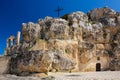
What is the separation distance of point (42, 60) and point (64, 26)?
20200 mm

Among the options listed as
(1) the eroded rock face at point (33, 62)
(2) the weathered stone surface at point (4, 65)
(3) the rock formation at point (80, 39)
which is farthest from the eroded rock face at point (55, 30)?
(2) the weathered stone surface at point (4, 65)

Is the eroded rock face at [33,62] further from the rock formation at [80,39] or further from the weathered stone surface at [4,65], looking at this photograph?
the rock formation at [80,39]

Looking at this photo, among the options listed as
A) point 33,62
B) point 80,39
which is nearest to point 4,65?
point 33,62

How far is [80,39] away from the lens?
53.2 meters

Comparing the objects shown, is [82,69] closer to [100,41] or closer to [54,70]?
[100,41]

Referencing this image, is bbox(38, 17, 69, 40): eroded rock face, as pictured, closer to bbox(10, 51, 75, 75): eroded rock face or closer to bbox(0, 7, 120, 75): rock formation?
bbox(0, 7, 120, 75): rock formation

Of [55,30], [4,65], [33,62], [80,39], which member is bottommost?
[4,65]

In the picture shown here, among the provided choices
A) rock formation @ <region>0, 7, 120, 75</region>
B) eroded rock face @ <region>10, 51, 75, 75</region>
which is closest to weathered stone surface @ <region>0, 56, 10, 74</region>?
eroded rock face @ <region>10, 51, 75, 75</region>

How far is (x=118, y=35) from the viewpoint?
52.7 meters

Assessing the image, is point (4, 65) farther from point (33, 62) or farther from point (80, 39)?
point (80, 39)

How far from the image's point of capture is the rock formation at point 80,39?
163ft

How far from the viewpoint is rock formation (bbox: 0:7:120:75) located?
4959 centimetres

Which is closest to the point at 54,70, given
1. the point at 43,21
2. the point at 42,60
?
the point at 42,60

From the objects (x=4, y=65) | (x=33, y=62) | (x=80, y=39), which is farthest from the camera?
(x=80, y=39)
